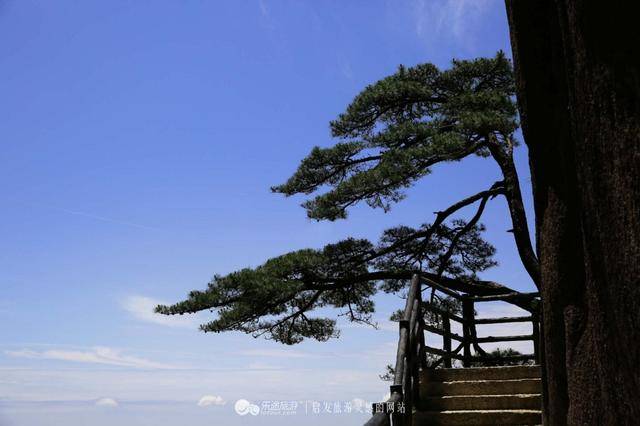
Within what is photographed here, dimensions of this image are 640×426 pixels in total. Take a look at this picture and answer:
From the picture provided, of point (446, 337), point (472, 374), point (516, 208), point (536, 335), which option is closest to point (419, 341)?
point (472, 374)

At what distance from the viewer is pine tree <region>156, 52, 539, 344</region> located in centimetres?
1125

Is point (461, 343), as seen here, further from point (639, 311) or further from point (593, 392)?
point (639, 311)

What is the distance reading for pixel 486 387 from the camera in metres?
7.53

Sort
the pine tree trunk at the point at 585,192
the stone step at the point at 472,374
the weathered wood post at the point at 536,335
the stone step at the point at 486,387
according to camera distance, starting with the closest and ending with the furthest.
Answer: the pine tree trunk at the point at 585,192 → the stone step at the point at 486,387 → the stone step at the point at 472,374 → the weathered wood post at the point at 536,335

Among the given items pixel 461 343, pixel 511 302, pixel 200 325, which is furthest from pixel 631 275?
pixel 200 325

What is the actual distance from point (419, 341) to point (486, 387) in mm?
966

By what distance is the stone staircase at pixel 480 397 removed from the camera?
22.8 ft

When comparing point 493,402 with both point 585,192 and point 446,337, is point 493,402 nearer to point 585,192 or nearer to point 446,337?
point 446,337

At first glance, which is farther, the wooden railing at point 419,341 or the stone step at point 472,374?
the stone step at point 472,374

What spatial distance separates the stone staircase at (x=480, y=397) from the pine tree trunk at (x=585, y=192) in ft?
10.1

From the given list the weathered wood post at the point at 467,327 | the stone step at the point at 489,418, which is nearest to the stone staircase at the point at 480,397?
the stone step at the point at 489,418

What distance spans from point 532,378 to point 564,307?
4.65 metres

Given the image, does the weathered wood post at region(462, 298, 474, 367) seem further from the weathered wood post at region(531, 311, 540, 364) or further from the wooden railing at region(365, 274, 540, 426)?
the weathered wood post at region(531, 311, 540, 364)

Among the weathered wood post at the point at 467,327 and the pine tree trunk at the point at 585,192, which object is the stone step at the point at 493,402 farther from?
the pine tree trunk at the point at 585,192
